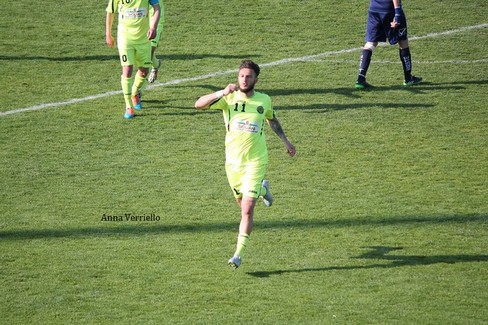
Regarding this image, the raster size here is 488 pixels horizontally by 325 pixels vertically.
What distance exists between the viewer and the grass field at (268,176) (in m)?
9.29

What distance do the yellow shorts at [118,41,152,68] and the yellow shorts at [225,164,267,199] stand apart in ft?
15.4

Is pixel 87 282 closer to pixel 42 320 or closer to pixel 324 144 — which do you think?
pixel 42 320

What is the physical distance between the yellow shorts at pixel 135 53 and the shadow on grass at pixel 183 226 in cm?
369

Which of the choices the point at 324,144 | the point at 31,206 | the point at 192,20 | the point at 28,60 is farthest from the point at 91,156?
the point at 192,20

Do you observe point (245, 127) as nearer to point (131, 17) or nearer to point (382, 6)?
point (131, 17)

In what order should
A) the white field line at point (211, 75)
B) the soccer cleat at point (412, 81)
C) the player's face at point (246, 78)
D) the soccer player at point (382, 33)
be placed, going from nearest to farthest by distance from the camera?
the player's face at point (246, 78) → the white field line at point (211, 75) → the soccer player at point (382, 33) → the soccer cleat at point (412, 81)

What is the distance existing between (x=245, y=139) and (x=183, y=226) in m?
1.72

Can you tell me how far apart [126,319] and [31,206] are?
3266 millimetres

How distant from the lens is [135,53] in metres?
14.2

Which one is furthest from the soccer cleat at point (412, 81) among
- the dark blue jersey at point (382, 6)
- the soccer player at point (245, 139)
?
the soccer player at point (245, 139)

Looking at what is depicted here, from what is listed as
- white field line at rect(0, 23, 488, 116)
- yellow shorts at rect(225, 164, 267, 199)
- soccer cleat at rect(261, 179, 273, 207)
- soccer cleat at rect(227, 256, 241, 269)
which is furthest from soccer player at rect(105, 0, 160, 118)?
soccer cleat at rect(227, 256, 241, 269)

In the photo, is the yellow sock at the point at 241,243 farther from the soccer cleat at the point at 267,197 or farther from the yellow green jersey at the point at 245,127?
the soccer cleat at the point at 267,197

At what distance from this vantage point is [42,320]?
8.81 metres

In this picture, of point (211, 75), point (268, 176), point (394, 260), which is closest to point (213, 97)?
point (394, 260)
